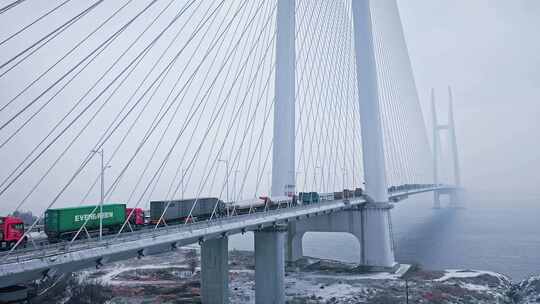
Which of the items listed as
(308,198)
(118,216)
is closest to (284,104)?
(308,198)

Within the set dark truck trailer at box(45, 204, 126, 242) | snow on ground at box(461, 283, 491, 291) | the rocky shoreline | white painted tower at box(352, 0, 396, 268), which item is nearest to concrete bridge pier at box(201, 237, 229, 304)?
the rocky shoreline

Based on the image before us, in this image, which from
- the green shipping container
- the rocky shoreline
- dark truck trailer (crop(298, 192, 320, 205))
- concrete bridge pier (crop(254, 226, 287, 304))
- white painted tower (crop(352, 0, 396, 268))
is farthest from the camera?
white painted tower (crop(352, 0, 396, 268))

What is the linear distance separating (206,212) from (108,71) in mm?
10922

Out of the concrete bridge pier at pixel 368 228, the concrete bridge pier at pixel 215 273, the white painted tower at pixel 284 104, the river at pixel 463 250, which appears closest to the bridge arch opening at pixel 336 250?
the river at pixel 463 250

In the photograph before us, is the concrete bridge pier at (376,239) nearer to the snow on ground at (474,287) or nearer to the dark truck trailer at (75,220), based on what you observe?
the snow on ground at (474,287)

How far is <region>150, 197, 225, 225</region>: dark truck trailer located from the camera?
22.8m

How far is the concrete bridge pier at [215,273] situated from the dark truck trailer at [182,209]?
219 cm

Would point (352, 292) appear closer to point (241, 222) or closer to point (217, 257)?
point (217, 257)

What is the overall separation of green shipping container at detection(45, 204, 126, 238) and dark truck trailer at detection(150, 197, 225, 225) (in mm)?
2468

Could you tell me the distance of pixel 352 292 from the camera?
29750 millimetres

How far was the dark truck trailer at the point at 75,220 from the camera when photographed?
1722cm

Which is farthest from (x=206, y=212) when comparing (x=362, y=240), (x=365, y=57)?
(x=365, y=57)

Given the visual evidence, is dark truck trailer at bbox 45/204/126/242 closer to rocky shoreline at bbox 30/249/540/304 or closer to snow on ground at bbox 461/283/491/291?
rocky shoreline at bbox 30/249/540/304

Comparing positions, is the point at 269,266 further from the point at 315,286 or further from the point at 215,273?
the point at 315,286
